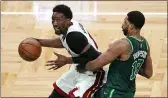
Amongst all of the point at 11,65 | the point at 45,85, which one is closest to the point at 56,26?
the point at 45,85

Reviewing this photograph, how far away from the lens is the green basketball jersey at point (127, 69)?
171 inches

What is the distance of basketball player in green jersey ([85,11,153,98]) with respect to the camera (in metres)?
4.29

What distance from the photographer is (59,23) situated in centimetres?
466

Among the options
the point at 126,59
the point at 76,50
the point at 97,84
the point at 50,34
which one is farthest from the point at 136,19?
the point at 50,34

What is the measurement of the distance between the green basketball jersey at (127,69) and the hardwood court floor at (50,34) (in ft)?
6.66

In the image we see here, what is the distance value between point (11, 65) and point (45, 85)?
723mm

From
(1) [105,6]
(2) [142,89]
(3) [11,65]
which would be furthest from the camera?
(1) [105,6]

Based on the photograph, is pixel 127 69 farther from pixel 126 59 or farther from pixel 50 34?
pixel 50 34

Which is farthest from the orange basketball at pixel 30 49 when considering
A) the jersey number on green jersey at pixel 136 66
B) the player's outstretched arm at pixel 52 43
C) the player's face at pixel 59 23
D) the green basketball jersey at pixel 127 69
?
the jersey number on green jersey at pixel 136 66

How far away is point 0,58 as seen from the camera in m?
7.37

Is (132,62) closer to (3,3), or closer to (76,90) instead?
(76,90)

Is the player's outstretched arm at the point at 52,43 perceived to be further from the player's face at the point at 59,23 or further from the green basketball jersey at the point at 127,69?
the green basketball jersey at the point at 127,69

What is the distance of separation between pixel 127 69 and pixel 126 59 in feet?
0.33

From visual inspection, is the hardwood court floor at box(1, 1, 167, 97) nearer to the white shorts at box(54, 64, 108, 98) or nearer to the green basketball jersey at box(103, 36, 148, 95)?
the white shorts at box(54, 64, 108, 98)
